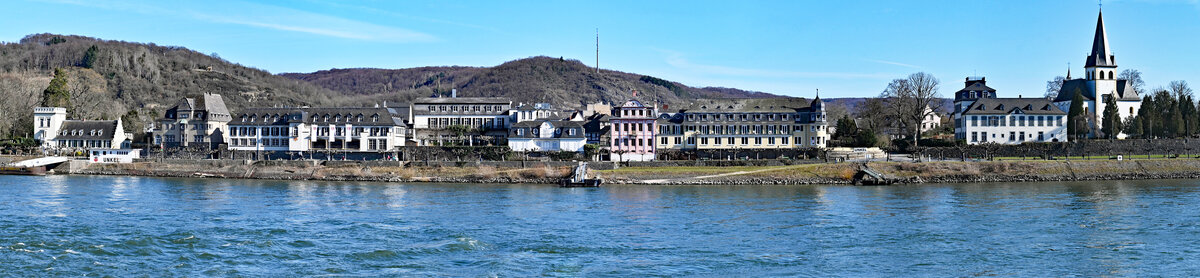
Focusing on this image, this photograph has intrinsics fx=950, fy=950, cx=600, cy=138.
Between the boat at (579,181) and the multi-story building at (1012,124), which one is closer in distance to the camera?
the boat at (579,181)

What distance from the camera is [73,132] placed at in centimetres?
8725

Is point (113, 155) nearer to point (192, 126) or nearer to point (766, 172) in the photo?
point (192, 126)

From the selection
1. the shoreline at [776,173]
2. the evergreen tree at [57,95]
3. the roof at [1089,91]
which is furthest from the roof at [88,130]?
the roof at [1089,91]

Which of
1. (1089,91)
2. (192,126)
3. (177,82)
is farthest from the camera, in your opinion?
(177,82)

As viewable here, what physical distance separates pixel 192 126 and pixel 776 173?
53.1 meters

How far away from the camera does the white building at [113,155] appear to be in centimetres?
7700

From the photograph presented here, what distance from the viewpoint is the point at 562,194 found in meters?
53.1

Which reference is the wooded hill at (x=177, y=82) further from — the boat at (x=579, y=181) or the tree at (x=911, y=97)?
the boat at (x=579, y=181)

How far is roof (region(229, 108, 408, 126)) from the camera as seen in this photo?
80.8 m

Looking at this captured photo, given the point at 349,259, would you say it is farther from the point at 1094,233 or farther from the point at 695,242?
the point at 1094,233

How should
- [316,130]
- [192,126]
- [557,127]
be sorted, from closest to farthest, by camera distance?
[557,127] → [316,130] → [192,126]

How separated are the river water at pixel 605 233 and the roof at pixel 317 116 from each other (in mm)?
27196

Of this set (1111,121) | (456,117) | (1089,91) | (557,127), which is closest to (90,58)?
(456,117)

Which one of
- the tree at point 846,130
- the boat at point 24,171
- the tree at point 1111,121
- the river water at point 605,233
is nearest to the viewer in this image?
the river water at point 605,233
